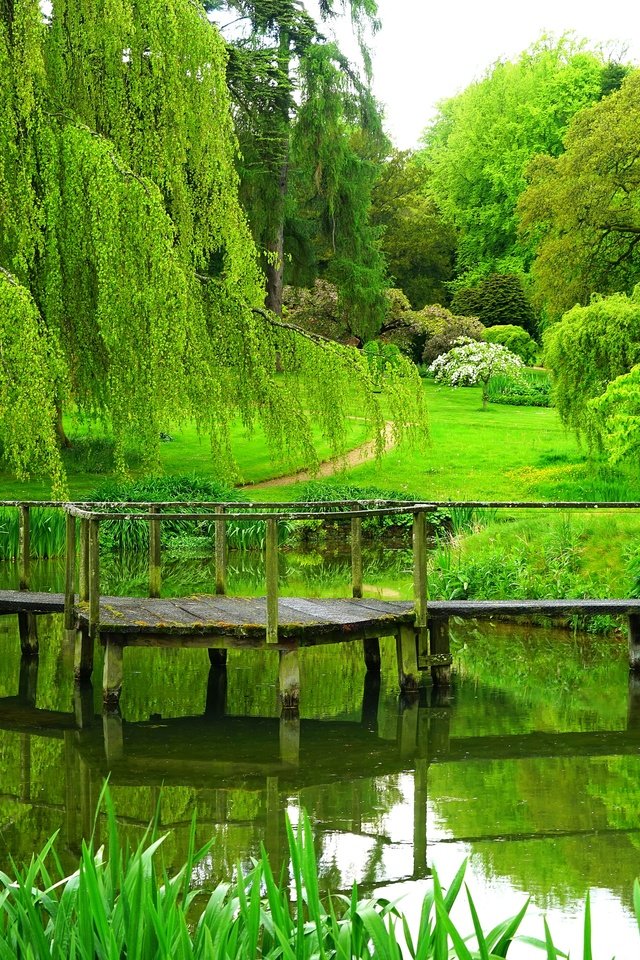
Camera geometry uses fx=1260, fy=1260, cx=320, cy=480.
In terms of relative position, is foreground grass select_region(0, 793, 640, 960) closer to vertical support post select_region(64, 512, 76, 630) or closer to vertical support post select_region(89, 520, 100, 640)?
vertical support post select_region(89, 520, 100, 640)

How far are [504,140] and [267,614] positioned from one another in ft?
152

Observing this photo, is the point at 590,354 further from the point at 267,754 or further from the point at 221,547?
the point at 267,754

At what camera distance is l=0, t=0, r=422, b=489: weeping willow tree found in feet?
51.0

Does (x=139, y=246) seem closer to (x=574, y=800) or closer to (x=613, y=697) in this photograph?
(x=613, y=697)

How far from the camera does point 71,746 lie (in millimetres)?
8609

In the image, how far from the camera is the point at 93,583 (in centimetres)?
967

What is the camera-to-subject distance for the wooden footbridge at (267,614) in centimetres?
950

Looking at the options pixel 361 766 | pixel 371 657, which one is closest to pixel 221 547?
pixel 371 657

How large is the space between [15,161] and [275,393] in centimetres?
493

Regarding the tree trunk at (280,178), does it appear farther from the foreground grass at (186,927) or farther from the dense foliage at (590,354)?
the foreground grass at (186,927)

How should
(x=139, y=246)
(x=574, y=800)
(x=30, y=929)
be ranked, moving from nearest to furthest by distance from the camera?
(x=30, y=929)
(x=574, y=800)
(x=139, y=246)

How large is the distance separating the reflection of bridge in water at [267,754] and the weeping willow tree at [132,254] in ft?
17.8

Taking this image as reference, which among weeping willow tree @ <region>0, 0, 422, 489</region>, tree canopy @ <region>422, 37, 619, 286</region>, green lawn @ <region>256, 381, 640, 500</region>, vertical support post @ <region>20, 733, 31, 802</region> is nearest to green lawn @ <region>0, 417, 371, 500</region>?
green lawn @ <region>256, 381, 640, 500</region>

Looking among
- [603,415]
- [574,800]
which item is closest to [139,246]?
[603,415]
